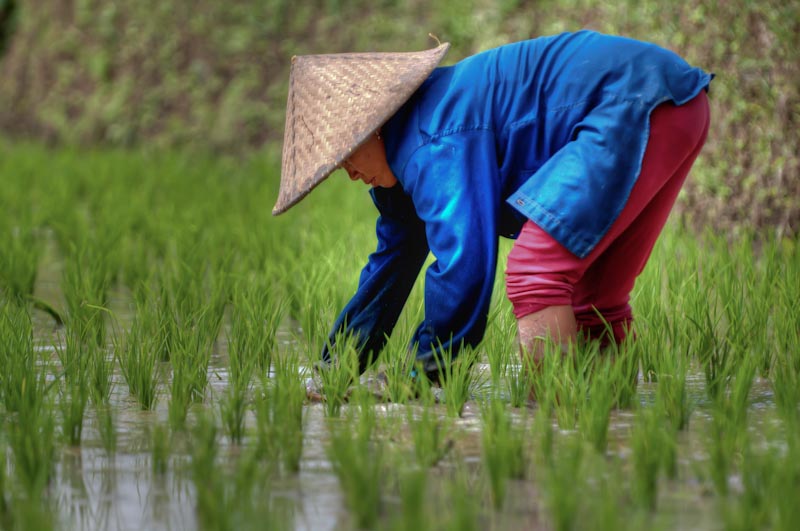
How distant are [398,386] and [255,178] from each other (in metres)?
4.76

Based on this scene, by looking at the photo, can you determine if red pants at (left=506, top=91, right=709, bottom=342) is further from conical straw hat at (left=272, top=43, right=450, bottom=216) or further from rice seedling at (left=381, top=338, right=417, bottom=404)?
conical straw hat at (left=272, top=43, right=450, bottom=216)

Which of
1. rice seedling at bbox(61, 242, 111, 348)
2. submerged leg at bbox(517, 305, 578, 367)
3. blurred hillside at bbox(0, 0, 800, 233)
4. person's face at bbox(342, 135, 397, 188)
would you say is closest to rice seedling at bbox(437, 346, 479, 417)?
submerged leg at bbox(517, 305, 578, 367)

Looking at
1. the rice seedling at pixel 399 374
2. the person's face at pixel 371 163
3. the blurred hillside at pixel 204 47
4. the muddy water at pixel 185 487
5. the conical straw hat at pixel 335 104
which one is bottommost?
the muddy water at pixel 185 487

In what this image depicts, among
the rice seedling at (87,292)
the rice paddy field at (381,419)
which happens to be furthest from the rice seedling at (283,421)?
the rice seedling at (87,292)

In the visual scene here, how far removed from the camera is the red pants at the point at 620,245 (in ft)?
8.35

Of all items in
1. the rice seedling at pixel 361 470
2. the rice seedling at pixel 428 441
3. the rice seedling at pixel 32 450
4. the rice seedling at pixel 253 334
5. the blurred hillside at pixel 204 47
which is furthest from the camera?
the blurred hillside at pixel 204 47

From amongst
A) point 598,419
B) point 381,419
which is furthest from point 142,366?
point 598,419

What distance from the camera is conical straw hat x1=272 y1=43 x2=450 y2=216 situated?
8.34 feet

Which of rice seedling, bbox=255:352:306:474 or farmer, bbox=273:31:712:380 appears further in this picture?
farmer, bbox=273:31:712:380

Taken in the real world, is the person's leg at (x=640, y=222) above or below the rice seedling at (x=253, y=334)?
above

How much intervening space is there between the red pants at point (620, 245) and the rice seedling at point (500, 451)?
1.16 feet

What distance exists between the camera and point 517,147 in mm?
2613

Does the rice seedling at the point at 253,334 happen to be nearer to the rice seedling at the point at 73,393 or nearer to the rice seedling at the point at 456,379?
the rice seedling at the point at 73,393

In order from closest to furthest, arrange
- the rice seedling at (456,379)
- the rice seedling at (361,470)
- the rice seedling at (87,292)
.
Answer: the rice seedling at (361,470) < the rice seedling at (456,379) < the rice seedling at (87,292)
